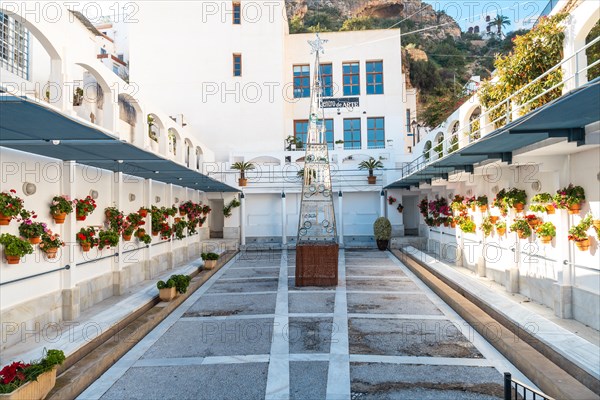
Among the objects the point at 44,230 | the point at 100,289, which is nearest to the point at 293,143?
the point at 100,289

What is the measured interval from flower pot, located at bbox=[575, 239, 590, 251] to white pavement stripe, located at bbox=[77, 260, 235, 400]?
26.8ft

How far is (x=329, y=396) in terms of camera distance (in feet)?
17.6

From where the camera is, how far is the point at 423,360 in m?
6.54

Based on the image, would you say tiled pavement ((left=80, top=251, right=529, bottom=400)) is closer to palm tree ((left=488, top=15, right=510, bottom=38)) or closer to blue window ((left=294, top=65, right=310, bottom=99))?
blue window ((left=294, top=65, right=310, bottom=99))

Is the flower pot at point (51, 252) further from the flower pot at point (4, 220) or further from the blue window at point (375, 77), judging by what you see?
the blue window at point (375, 77)

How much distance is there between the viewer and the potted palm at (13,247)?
6.48 meters

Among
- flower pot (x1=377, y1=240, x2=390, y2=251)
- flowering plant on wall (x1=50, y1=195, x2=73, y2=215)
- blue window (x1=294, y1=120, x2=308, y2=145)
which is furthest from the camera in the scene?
blue window (x1=294, y1=120, x2=308, y2=145)

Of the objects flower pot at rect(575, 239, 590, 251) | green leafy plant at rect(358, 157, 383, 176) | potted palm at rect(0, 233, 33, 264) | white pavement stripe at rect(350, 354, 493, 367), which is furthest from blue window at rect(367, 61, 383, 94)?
potted palm at rect(0, 233, 33, 264)

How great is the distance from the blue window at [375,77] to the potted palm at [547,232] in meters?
22.2

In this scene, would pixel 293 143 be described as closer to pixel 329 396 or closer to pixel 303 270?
pixel 303 270

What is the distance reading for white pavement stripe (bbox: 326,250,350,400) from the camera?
18.1 ft

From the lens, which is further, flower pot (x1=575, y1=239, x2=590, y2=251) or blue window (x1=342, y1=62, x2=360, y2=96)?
blue window (x1=342, y1=62, x2=360, y2=96)

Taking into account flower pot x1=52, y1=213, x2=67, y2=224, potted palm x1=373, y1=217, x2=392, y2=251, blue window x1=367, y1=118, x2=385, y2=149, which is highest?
blue window x1=367, y1=118, x2=385, y2=149

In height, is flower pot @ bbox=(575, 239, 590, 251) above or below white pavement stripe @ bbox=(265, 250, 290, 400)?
above
